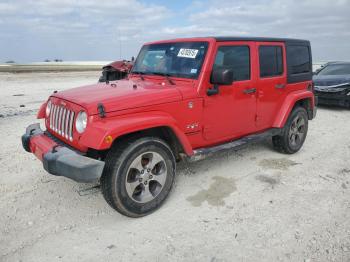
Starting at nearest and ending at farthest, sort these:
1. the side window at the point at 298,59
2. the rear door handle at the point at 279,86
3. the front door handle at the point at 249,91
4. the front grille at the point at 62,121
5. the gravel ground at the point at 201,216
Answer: the gravel ground at the point at 201,216
the front grille at the point at 62,121
the front door handle at the point at 249,91
the rear door handle at the point at 279,86
the side window at the point at 298,59

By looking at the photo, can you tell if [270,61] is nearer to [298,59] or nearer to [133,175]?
[298,59]

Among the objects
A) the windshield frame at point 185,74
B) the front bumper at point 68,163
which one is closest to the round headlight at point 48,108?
the front bumper at point 68,163

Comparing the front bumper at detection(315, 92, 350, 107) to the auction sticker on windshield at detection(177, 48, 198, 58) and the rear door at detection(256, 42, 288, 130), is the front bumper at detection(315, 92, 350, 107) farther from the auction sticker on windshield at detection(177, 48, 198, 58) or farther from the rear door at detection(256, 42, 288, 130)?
the auction sticker on windshield at detection(177, 48, 198, 58)

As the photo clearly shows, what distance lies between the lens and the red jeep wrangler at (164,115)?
3180 mm

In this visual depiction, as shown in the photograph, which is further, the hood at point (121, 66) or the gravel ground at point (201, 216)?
the hood at point (121, 66)

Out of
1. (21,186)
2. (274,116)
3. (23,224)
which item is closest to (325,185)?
(274,116)

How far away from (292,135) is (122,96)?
3.40m

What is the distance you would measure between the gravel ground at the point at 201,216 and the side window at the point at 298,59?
5.10ft

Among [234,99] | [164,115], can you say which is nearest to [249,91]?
[234,99]

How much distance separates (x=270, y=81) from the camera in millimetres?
4773

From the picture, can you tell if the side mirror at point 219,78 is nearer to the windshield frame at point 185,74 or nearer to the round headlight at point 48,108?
the windshield frame at point 185,74

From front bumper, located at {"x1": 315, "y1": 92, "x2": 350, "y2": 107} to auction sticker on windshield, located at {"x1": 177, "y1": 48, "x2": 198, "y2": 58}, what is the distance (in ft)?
24.0

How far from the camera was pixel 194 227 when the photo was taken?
3.30m

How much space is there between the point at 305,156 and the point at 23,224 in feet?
14.6
